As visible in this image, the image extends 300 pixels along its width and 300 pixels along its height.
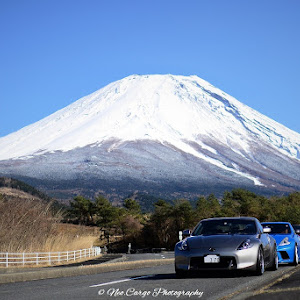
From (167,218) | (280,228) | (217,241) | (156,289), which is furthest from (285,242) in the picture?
(167,218)

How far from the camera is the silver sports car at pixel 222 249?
1283 centimetres

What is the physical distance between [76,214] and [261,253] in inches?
4965

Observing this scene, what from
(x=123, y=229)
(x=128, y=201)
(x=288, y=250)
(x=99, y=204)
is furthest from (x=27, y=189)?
(x=288, y=250)

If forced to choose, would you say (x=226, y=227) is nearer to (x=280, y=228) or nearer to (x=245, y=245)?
(x=245, y=245)

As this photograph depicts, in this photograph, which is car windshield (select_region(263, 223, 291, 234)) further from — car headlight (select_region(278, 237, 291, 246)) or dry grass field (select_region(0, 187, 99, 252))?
dry grass field (select_region(0, 187, 99, 252))

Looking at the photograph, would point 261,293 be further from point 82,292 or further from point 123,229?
point 123,229

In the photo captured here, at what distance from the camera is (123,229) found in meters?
116

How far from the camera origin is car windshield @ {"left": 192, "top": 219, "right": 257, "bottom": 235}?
1410 centimetres

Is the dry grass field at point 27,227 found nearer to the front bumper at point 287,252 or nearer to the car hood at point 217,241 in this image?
the front bumper at point 287,252

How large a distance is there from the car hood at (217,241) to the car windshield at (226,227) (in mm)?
655

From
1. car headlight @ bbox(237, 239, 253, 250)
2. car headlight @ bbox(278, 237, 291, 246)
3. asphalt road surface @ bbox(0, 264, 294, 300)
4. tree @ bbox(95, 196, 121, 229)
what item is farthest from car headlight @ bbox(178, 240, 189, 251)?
tree @ bbox(95, 196, 121, 229)

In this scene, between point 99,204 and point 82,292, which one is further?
point 99,204

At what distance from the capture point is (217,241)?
13.1 m

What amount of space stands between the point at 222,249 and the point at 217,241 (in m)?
0.25
